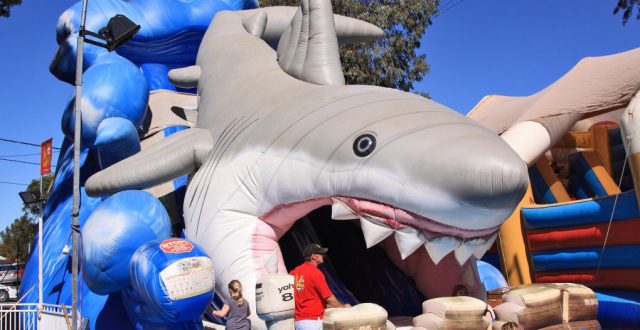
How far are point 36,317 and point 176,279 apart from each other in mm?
2779

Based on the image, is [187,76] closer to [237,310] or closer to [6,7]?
[237,310]

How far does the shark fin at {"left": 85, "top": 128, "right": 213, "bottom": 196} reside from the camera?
4.57 metres

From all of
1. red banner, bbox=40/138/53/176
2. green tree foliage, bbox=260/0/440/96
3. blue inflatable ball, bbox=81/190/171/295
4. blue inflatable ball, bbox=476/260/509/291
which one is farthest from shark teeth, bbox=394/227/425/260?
green tree foliage, bbox=260/0/440/96

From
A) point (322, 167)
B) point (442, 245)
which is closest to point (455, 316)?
point (442, 245)

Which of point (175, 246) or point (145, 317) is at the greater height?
point (175, 246)

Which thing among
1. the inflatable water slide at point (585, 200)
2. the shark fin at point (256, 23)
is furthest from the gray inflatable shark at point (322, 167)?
the inflatable water slide at point (585, 200)

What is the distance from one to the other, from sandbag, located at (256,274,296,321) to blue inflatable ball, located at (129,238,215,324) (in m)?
0.37

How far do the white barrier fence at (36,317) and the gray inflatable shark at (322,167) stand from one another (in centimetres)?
134

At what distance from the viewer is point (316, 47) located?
4789 mm

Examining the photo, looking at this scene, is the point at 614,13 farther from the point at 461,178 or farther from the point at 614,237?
the point at 461,178

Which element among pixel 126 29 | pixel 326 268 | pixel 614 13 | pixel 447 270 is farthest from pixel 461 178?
pixel 614 13

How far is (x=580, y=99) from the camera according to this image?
7.16 meters

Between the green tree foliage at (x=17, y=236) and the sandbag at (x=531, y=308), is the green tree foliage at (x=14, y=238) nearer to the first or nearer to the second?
the green tree foliage at (x=17, y=236)

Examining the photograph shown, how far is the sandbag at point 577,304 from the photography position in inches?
153
